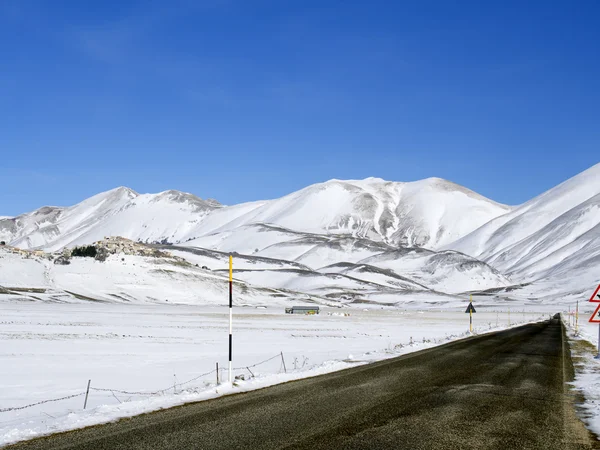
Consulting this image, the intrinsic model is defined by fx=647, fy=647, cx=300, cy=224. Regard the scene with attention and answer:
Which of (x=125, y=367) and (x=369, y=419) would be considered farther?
(x=125, y=367)

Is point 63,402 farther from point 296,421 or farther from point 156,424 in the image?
point 296,421

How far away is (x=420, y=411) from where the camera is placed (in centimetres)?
1384

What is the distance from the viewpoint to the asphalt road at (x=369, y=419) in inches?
426

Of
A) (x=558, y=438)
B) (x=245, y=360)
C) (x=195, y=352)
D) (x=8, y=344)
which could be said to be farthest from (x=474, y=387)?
(x=8, y=344)

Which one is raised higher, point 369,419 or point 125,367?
point 369,419

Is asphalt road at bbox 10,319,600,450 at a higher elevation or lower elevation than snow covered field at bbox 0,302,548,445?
higher

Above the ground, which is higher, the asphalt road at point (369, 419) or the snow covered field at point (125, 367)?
the asphalt road at point (369, 419)

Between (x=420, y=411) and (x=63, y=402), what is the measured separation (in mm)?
9692

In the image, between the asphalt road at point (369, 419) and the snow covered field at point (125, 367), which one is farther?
the snow covered field at point (125, 367)

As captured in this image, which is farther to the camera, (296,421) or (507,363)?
(507,363)

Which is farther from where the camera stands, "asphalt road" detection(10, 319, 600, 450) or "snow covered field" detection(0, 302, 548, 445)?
"snow covered field" detection(0, 302, 548, 445)

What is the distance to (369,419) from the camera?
12.8 m

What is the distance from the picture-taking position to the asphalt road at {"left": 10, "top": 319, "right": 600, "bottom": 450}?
10820 millimetres

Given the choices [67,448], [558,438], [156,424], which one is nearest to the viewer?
[67,448]
